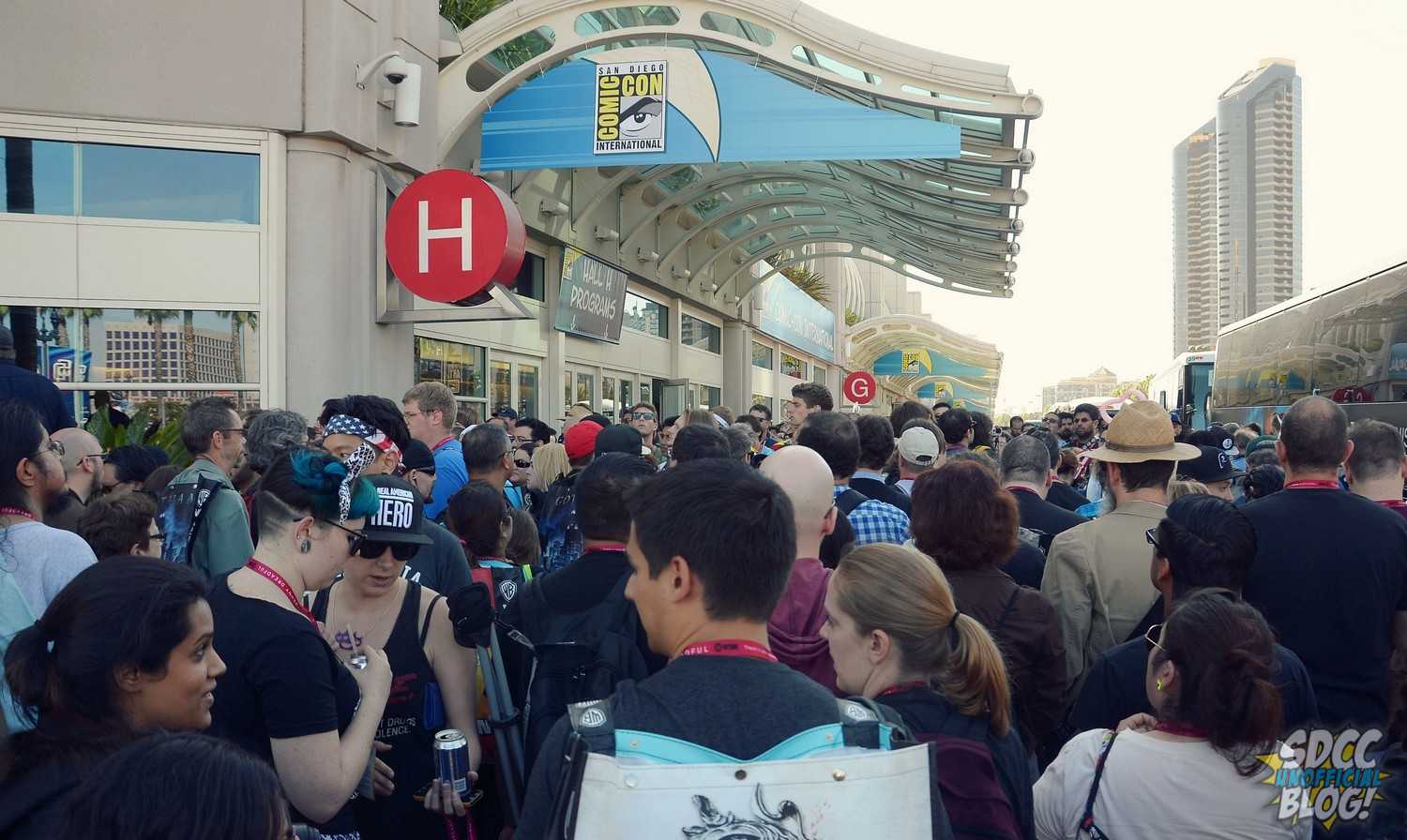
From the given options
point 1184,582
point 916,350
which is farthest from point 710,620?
point 916,350

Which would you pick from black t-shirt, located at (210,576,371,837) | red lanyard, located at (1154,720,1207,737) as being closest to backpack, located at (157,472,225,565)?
black t-shirt, located at (210,576,371,837)

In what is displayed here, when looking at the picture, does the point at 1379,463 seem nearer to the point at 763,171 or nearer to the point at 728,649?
the point at 728,649

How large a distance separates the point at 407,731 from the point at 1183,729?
2375mm

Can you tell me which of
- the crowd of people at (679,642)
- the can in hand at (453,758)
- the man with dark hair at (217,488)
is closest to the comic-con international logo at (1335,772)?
the crowd of people at (679,642)

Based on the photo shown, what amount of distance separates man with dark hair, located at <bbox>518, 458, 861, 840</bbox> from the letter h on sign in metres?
8.96

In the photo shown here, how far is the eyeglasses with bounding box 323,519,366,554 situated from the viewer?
2957 mm

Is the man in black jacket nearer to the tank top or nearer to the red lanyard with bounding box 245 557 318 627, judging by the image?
the tank top

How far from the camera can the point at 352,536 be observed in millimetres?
3041

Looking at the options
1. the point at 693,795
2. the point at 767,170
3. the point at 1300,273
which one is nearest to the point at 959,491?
the point at 693,795

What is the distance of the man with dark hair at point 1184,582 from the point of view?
3133 mm

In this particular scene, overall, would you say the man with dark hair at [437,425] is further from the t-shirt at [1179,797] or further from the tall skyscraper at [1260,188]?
the tall skyscraper at [1260,188]

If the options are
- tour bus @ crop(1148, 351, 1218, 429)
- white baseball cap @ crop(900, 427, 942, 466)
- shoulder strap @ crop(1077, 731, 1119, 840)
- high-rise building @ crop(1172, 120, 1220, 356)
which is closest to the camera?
shoulder strap @ crop(1077, 731, 1119, 840)

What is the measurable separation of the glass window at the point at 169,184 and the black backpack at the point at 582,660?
8.73 meters

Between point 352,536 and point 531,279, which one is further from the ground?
point 531,279
